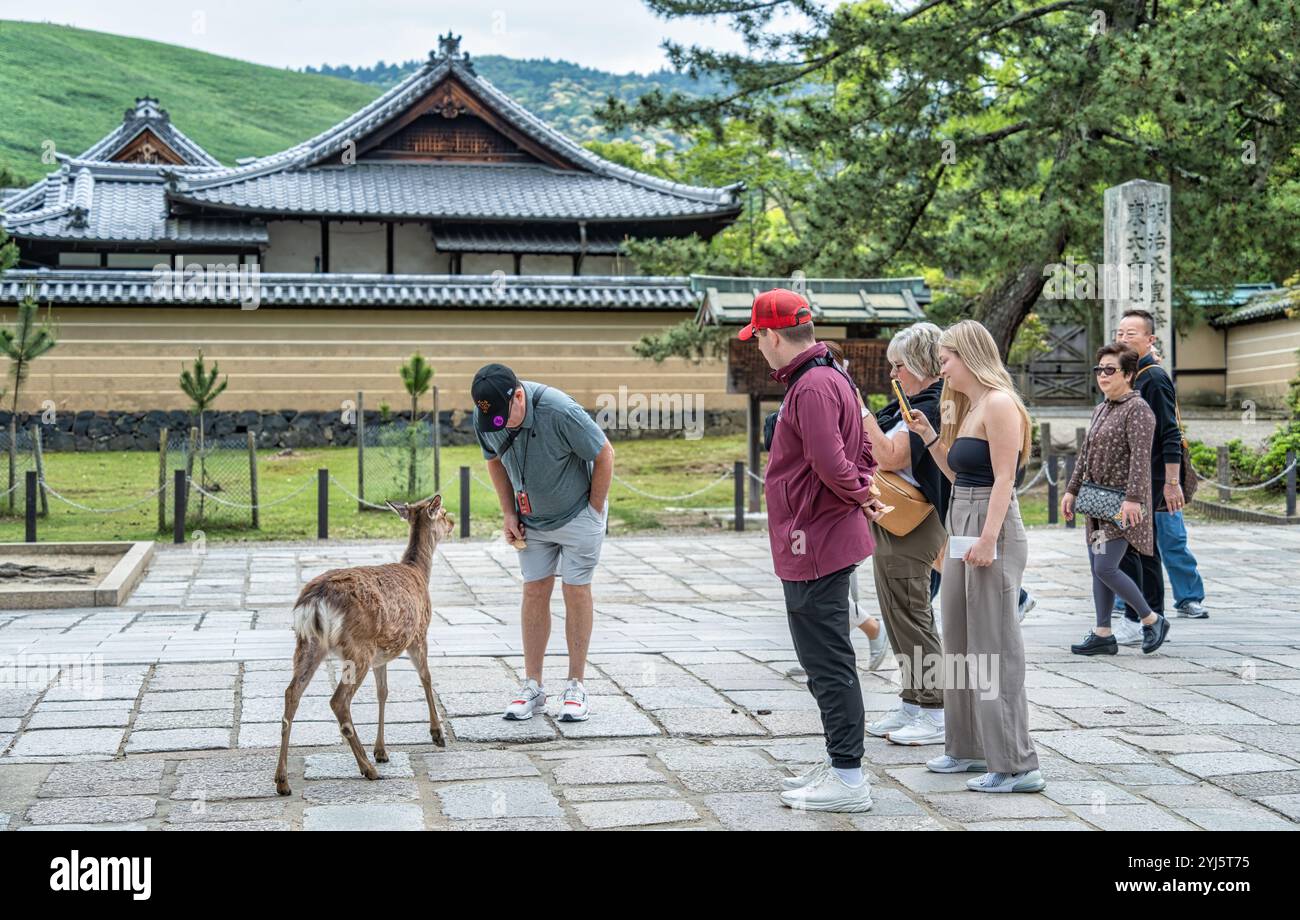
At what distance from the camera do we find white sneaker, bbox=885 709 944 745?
17.1 ft

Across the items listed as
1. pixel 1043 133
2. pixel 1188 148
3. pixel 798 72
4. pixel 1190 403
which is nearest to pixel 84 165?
pixel 798 72

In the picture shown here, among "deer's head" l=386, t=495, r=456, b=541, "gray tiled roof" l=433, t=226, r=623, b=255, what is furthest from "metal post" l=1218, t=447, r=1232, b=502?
"gray tiled roof" l=433, t=226, r=623, b=255

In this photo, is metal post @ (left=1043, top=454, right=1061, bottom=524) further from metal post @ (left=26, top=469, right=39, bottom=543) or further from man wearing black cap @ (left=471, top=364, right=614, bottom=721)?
metal post @ (left=26, top=469, right=39, bottom=543)

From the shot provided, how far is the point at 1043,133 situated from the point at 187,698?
44.9 feet

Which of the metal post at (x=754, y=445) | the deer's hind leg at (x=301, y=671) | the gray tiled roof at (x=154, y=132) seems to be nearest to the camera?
the deer's hind leg at (x=301, y=671)

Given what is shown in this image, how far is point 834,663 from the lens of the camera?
428 cm

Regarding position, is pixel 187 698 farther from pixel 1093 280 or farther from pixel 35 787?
pixel 1093 280

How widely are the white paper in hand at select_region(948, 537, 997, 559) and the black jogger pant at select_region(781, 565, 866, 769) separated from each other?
1.87 ft

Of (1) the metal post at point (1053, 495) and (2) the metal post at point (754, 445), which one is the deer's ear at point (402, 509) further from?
(1) the metal post at point (1053, 495)

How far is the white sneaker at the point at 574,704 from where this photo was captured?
5543 millimetres

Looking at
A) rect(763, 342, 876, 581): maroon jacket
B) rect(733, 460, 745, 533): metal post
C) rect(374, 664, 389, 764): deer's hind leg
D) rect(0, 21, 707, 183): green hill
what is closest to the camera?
rect(763, 342, 876, 581): maroon jacket

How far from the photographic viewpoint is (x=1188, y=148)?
14617 millimetres

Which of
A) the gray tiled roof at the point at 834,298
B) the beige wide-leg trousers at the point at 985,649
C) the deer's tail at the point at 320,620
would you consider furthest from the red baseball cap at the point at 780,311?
the gray tiled roof at the point at 834,298

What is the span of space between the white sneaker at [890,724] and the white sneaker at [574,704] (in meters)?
1.24
